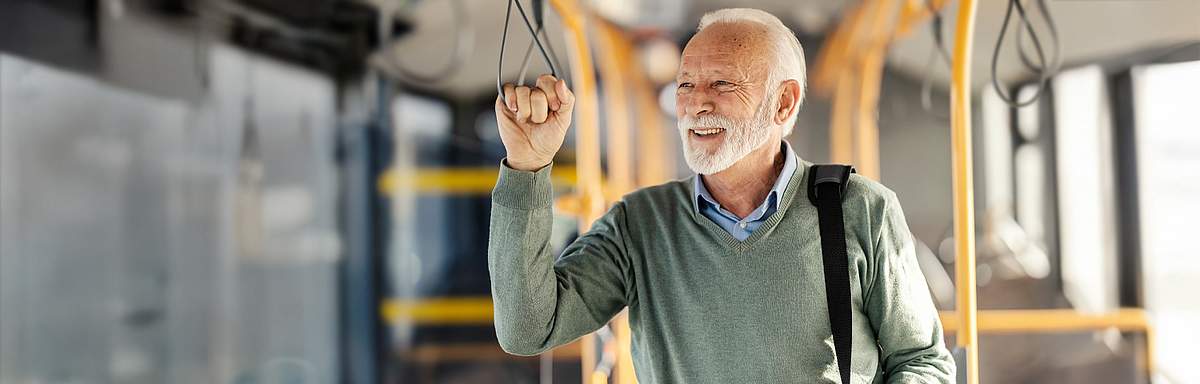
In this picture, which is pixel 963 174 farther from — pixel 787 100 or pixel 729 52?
pixel 729 52

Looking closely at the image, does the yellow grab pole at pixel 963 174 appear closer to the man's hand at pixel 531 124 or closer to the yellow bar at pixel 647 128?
the man's hand at pixel 531 124

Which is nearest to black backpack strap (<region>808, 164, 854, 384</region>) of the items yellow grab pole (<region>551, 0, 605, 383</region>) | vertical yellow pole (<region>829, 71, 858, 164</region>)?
yellow grab pole (<region>551, 0, 605, 383</region>)

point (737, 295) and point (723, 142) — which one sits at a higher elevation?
point (723, 142)

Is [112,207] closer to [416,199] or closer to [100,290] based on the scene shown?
[100,290]

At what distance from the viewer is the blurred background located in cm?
270

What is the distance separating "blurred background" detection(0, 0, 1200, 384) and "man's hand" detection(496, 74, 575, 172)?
451 mm

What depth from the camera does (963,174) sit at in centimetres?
195

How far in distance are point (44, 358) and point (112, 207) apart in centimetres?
47

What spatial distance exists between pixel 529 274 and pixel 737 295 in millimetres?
290

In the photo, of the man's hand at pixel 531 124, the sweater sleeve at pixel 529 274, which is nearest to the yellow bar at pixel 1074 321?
the sweater sleeve at pixel 529 274

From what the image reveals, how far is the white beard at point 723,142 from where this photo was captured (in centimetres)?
146

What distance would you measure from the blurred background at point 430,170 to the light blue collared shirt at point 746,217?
466 millimetres

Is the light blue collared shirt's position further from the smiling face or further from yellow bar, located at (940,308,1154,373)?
yellow bar, located at (940,308,1154,373)

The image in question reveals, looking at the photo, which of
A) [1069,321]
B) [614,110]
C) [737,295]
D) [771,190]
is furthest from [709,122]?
[1069,321]
